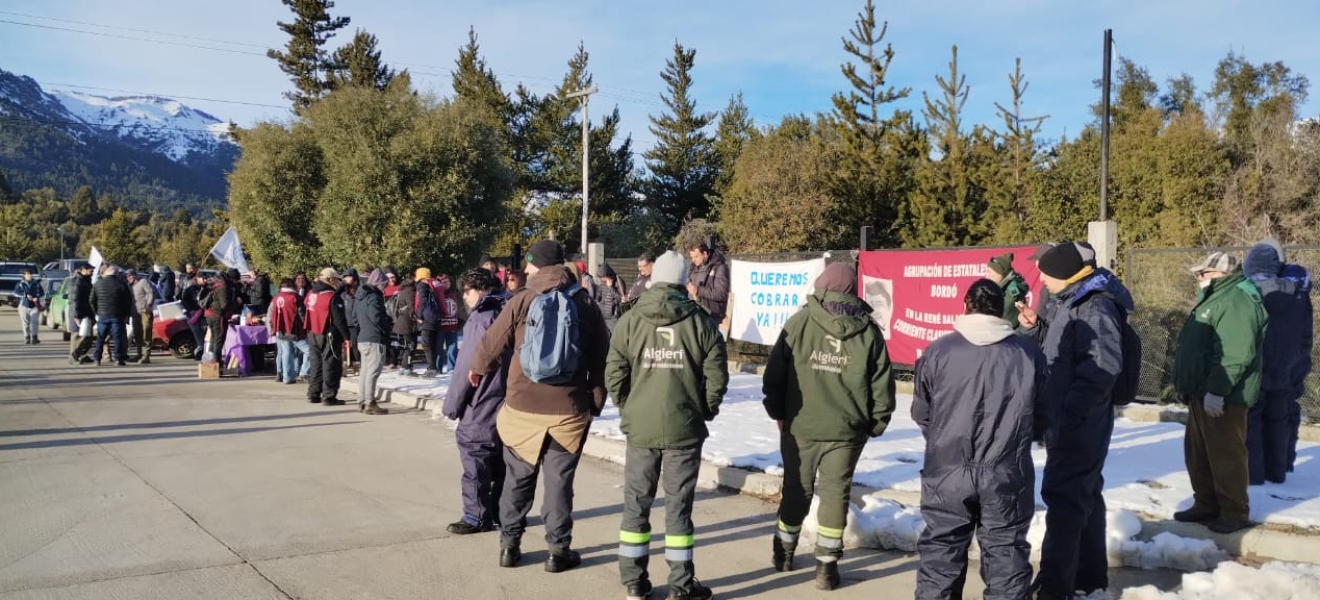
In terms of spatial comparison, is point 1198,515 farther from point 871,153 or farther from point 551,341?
point 871,153

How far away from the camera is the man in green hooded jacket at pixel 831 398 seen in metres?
4.96

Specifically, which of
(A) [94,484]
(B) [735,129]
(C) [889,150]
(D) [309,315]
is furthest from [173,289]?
(B) [735,129]

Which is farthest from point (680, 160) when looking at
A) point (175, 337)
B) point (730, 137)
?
point (175, 337)

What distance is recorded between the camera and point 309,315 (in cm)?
1185

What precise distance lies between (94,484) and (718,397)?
18.4 ft

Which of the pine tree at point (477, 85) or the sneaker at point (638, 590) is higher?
the pine tree at point (477, 85)

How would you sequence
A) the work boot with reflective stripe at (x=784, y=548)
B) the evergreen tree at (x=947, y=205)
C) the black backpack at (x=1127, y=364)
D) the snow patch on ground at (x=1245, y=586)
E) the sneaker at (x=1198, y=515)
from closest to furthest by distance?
the snow patch on ground at (x=1245, y=586)
the black backpack at (x=1127, y=364)
the work boot with reflective stripe at (x=784, y=548)
the sneaker at (x=1198, y=515)
the evergreen tree at (x=947, y=205)

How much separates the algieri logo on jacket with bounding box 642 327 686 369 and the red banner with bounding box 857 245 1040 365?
6.48 m

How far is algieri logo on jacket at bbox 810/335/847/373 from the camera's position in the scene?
5.00 metres

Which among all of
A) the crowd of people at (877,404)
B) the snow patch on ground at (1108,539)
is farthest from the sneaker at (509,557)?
the snow patch on ground at (1108,539)

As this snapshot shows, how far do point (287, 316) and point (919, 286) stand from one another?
8923mm

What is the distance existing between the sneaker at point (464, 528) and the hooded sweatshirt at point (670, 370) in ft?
5.76

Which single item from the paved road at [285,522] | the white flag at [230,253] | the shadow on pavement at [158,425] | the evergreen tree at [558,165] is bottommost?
the paved road at [285,522]

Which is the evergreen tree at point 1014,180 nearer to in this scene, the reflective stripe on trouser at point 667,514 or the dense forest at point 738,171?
the dense forest at point 738,171
